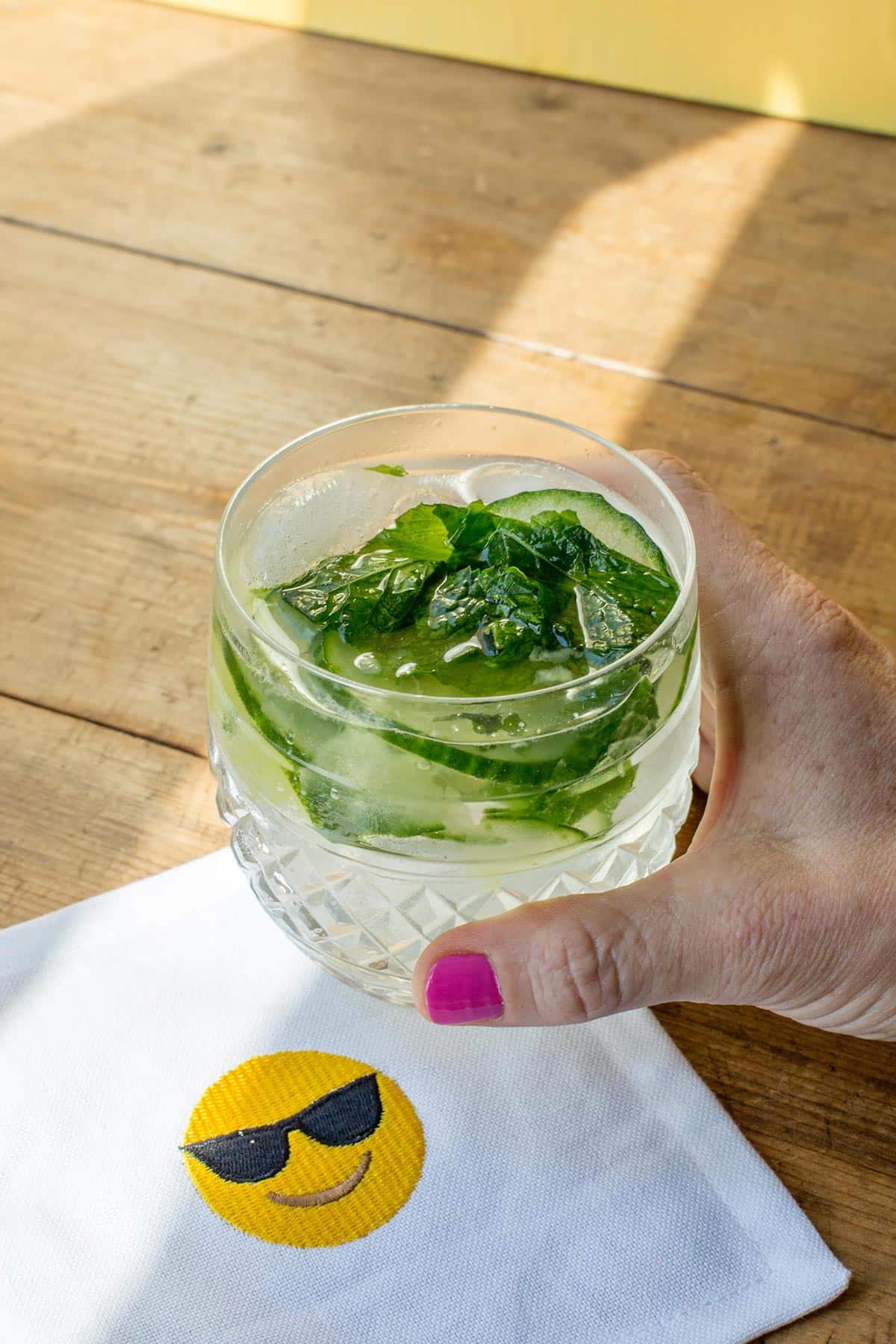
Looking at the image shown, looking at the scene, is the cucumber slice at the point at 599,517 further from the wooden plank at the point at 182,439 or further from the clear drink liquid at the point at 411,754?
the wooden plank at the point at 182,439

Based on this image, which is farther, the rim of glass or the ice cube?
the ice cube

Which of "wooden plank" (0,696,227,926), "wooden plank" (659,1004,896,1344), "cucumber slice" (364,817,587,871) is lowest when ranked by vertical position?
"wooden plank" (659,1004,896,1344)

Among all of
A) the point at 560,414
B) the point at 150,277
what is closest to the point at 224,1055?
the point at 560,414

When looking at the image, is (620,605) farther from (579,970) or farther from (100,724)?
(100,724)

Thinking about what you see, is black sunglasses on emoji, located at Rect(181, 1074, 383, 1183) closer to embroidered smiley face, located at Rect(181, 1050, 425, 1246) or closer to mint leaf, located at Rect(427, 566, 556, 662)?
embroidered smiley face, located at Rect(181, 1050, 425, 1246)

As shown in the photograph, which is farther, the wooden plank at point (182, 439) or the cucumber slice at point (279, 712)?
the wooden plank at point (182, 439)

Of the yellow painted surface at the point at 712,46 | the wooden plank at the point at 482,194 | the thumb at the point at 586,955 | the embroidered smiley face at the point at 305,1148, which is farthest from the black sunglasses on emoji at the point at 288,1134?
the yellow painted surface at the point at 712,46

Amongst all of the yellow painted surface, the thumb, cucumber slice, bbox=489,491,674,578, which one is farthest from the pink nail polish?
the yellow painted surface
